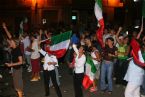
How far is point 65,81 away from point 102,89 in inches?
101

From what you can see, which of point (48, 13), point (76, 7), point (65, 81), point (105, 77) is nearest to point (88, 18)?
point (76, 7)

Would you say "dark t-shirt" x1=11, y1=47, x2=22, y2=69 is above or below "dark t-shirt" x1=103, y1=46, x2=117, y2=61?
above

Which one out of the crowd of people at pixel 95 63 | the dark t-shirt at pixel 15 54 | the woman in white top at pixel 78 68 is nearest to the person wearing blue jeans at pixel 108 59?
the crowd of people at pixel 95 63

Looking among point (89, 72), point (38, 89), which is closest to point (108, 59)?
point (89, 72)

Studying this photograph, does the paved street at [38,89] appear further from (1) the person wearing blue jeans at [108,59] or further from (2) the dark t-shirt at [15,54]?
(2) the dark t-shirt at [15,54]

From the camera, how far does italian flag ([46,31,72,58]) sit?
12.2m

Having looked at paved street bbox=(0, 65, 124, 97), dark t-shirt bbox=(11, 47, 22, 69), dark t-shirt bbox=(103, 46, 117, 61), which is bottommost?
paved street bbox=(0, 65, 124, 97)

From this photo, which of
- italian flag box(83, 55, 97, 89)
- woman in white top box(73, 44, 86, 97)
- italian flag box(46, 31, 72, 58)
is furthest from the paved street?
italian flag box(46, 31, 72, 58)

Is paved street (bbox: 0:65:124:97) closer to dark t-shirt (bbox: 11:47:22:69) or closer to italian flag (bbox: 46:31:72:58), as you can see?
italian flag (bbox: 46:31:72:58)

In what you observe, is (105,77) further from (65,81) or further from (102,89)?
(65,81)

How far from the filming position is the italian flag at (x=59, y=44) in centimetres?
1220

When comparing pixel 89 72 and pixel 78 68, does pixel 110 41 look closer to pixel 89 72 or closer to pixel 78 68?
pixel 89 72

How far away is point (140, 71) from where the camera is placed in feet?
34.2

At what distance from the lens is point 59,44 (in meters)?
12.2
